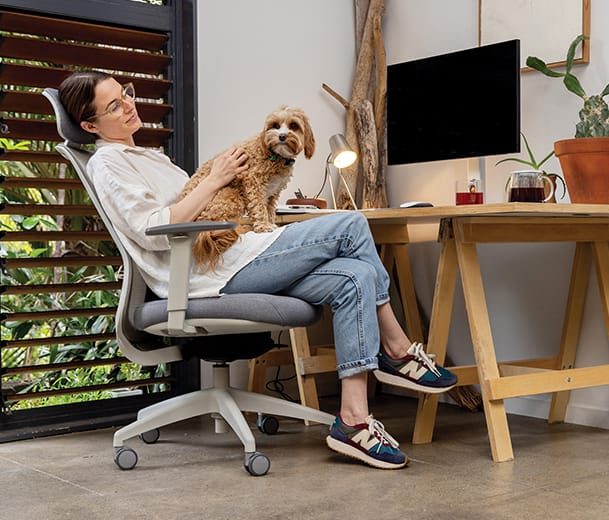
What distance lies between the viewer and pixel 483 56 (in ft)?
10.3

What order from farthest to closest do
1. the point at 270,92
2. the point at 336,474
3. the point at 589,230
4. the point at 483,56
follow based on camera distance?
the point at 270,92, the point at 483,56, the point at 589,230, the point at 336,474

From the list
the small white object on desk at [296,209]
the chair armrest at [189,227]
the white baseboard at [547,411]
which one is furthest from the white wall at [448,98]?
the chair armrest at [189,227]

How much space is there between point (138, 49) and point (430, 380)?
160 cm

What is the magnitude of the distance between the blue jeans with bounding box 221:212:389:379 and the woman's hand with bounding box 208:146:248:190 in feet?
0.70

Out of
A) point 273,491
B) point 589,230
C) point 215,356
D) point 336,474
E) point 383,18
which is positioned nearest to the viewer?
point 273,491

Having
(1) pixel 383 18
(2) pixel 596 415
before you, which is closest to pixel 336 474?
(2) pixel 596 415

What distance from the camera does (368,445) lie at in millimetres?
2428

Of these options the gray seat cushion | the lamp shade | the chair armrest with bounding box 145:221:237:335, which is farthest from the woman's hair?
the lamp shade

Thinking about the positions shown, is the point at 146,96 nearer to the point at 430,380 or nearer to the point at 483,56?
A: the point at 483,56

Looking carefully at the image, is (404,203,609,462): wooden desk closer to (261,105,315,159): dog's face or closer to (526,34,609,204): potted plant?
(526,34,609,204): potted plant

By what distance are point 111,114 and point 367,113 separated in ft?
4.50

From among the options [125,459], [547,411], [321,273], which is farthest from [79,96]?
[547,411]

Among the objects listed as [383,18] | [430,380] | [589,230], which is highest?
[383,18]

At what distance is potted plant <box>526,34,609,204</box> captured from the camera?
2.78 m
